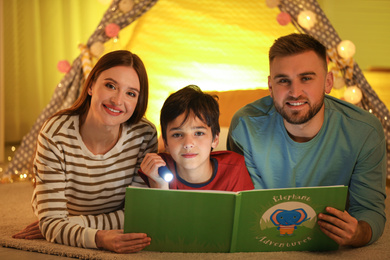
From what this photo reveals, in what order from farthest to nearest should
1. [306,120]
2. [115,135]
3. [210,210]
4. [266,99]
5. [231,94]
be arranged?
[231,94]
[266,99]
[115,135]
[306,120]
[210,210]

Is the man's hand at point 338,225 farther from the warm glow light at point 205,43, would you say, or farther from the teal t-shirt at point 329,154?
the warm glow light at point 205,43

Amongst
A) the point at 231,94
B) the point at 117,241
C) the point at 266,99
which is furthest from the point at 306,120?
the point at 231,94

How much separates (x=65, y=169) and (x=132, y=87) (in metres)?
0.40

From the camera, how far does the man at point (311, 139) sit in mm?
1647

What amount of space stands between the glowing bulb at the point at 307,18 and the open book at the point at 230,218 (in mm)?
1647

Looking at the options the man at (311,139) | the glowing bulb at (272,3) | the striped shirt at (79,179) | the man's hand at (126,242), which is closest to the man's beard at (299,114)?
the man at (311,139)

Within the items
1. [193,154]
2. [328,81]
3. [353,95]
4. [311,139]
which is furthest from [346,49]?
[193,154]

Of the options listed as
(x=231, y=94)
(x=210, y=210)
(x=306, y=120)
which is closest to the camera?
(x=210, y=210)

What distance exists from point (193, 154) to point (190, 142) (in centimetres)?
4

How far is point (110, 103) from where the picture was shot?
1.68m

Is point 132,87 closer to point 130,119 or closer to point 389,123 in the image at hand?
point 130,119

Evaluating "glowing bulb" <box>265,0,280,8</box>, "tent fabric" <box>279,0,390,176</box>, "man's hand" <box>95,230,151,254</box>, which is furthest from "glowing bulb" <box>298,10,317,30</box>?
"man's hand" <box>95,230,151,254</box>

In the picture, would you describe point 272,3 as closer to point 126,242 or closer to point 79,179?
point 79,179

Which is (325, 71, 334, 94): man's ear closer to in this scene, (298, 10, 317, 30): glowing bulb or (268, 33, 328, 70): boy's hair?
(268, 33, 328, 70): boy's hair
